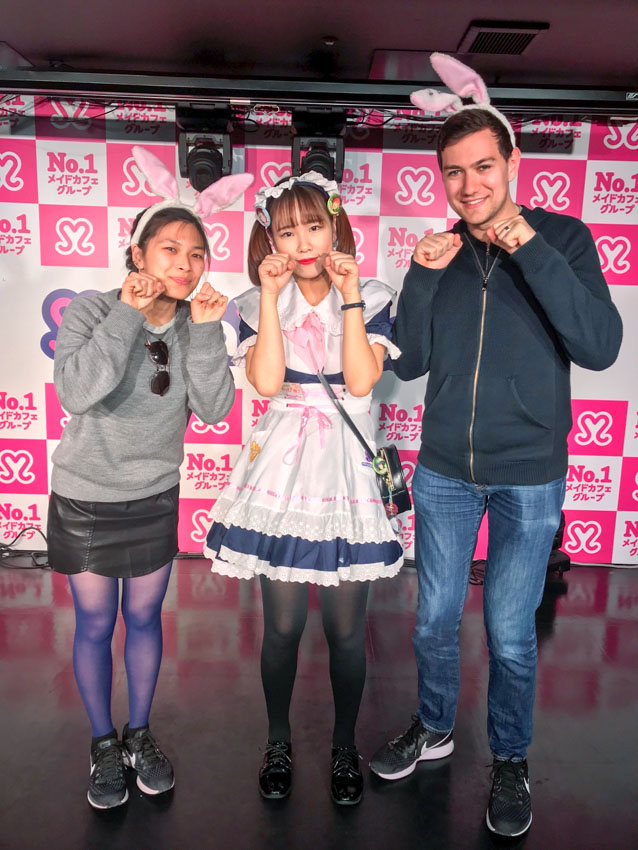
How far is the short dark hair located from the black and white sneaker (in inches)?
62.3

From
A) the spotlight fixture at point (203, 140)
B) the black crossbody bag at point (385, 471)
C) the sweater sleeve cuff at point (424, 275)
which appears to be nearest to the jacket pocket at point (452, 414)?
the black crossbody bag at point (385, 471)

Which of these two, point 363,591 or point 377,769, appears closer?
point 363,591

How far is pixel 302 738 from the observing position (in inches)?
76.9

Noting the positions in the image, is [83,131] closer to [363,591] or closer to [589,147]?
[589,147]

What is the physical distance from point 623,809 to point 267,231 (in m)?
1.82

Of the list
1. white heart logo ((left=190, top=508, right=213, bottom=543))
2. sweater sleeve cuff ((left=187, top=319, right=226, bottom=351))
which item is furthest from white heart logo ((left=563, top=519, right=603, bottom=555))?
sweater sleeve cuff ((left=187, top=319, right=226, bottom=351))

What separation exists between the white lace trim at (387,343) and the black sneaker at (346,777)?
107 centimetres

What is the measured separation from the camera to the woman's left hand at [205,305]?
1.58m

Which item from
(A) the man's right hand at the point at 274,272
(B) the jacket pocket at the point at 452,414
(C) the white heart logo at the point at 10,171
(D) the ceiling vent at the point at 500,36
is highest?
(D) the ceiling vent at the point at 500,36

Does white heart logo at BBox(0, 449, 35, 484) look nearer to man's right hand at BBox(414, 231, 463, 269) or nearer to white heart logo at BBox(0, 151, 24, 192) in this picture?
white heart logo at BBox(0, 151, 24, 192)

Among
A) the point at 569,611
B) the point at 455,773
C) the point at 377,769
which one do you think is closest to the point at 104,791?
the point at 377,769

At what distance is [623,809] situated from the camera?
5.53 feet

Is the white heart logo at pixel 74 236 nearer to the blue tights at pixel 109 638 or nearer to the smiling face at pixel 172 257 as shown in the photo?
the smiling face at pixel 172 257

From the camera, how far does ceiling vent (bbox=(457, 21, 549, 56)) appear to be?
7.93ft
